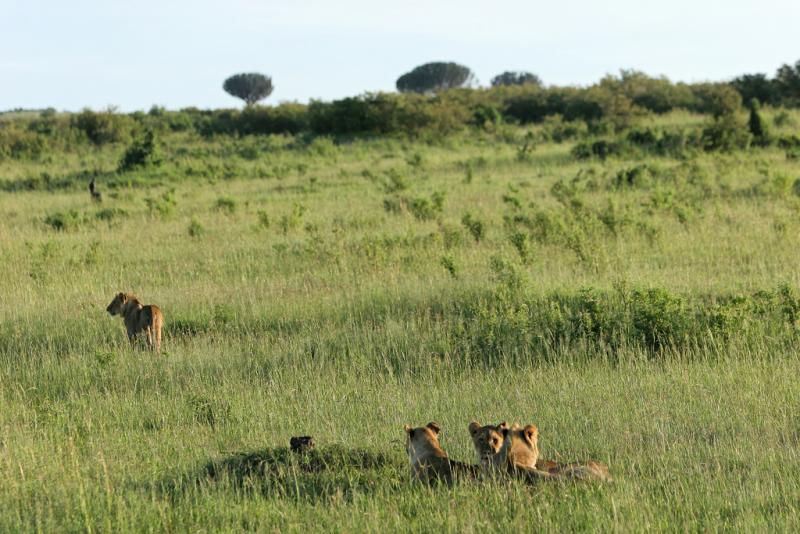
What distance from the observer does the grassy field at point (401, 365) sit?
4.85 m

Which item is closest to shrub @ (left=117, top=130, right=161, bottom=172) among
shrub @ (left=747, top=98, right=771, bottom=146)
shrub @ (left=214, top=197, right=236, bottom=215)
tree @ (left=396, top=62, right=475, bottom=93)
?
shrub @ (left=214, top=197, right=236, bottom=215)

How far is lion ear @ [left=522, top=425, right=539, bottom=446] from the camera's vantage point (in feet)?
16.3

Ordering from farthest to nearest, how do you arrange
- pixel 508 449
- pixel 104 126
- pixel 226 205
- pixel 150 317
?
1. pixel 104 126
2. pixel 226 205
3. pixel 150 317
4. pixel 508 449

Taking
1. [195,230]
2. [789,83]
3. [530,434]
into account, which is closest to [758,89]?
[789,83]

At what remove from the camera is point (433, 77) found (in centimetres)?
9781

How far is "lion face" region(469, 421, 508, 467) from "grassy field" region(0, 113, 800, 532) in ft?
0.51

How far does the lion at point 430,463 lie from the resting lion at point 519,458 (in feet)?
0.40

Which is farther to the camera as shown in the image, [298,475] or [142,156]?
[142,156]

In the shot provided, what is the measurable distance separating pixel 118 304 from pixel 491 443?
17.3ft

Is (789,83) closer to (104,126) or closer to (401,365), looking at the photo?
(104,126)

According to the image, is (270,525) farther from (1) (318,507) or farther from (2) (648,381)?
(2) (648,381)

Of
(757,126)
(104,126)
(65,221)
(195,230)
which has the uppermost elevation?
(104,126)

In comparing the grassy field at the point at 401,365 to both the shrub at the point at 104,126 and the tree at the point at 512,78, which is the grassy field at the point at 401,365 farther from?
the tree at the point at 512,78

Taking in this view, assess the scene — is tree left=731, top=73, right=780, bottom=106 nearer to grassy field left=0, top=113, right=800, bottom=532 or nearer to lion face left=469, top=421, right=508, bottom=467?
grassy field left=0, top=113, right=800, bottom=532
